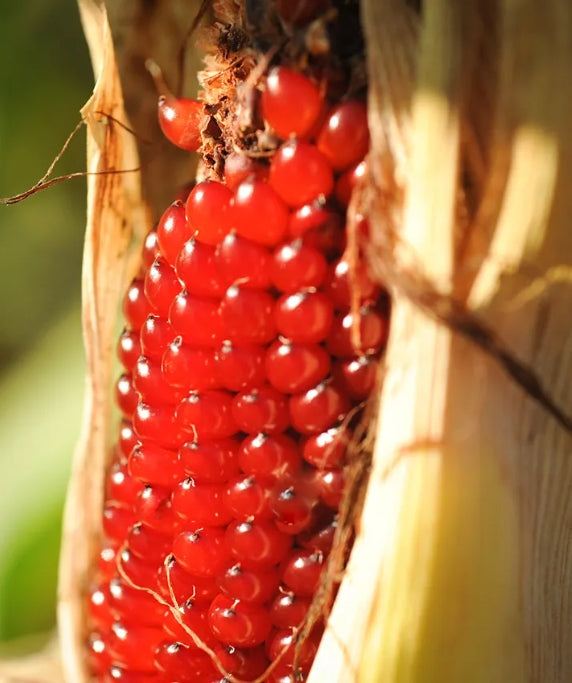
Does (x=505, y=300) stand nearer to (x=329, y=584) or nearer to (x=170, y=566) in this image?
(x=329, y=584)

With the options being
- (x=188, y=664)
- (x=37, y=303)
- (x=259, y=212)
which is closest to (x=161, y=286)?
(x=259, y=212)

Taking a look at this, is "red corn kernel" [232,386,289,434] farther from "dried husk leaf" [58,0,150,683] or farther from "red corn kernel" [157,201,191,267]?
"dried husk leaf" [58,0,150,683]

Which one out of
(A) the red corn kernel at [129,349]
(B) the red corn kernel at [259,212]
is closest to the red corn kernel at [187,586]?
(A) the red corn kernel at [129,349]

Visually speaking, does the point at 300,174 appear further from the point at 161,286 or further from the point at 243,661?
the point at 243,661

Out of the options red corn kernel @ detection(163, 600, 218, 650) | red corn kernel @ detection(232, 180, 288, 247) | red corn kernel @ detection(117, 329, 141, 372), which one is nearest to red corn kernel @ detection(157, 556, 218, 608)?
red corn kernel @ detection(163, 600, 218, 650)

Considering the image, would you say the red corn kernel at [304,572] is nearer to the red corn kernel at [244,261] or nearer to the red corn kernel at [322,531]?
the red corn kernel at [322,531]
